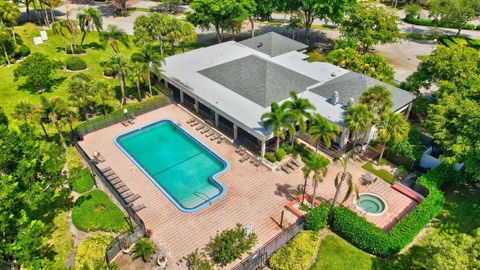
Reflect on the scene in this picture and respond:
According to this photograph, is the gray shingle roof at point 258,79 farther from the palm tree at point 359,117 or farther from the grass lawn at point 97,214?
the grass lawn at point 97,214

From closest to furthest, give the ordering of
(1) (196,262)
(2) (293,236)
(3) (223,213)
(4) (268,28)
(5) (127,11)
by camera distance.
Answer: (1) (196,262) < (2) (293,236) < (3) (223,213) < (4) (268,28) < (5) (127,11)

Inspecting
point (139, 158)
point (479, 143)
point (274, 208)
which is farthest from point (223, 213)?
point (479, 143)

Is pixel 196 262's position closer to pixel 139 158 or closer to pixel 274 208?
pixel 274 208

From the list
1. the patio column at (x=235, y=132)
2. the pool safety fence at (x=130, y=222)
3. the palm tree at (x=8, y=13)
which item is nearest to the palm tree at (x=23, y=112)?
the pool safety fence at (x=130, y=222)

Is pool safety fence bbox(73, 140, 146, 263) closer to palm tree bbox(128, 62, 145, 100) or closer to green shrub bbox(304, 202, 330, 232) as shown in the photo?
palm tree bbox(128, 62, 145, 100)

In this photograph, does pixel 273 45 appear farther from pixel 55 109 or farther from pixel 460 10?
pixel 460 10

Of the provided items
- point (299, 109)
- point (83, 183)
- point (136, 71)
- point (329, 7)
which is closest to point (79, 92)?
point (136, 71)
